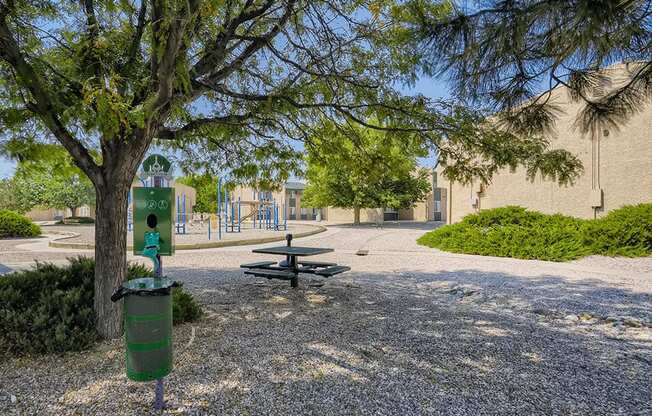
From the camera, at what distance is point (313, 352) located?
3.60 m

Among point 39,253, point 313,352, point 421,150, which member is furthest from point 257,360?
point 39,253

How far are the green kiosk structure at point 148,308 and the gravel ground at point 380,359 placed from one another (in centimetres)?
29

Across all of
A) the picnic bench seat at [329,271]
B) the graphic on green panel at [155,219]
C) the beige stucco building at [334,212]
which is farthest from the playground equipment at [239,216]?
the graphic on green panel at [155,219]

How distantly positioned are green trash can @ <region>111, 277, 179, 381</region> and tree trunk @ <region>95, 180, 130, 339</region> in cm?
135

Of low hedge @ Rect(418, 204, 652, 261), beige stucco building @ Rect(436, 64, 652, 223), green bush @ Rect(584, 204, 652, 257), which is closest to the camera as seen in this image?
green bush @ Rect(584, 204, 652, 257)

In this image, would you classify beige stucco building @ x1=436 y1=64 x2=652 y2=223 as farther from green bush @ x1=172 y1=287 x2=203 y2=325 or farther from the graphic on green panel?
the graphic on green panel

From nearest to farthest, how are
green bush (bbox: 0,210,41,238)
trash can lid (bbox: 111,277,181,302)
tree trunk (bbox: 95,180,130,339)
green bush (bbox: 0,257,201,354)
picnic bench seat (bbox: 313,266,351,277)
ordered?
trash can lid (bbox: 111,277,181,302) < green bush (bbox: 0,257,201,354) < tree trunk (bbox: 95,180,130,339) < picnic bench seat (bbox: 313,266,351,277) < green bush (bbox: 0,210,41,238)

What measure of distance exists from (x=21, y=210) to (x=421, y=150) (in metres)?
41.8

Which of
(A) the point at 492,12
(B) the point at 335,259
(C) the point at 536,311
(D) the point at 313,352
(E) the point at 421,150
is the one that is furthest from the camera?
(B) the point at 335,259

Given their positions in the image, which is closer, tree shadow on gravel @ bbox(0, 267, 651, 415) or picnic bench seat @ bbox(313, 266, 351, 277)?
tree shadow on gravel @ bbox(0, 267, 651, 415)

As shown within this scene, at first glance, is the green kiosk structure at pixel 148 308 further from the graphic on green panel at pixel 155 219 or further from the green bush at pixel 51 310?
the green bush at pixel 51 310

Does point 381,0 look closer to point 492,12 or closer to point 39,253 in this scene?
point 492,12

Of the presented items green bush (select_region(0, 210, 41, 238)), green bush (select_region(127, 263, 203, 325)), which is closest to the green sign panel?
green bush (select_region(127, 263, 203, 325))

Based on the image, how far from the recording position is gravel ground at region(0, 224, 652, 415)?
2.67 metres
